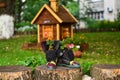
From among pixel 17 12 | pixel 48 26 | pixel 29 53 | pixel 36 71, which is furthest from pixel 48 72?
pixel 17 12

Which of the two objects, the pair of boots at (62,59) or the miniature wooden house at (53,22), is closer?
the pair of boots at (62,59)

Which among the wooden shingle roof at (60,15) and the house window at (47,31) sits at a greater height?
the wooden shingle roof at (60,15)

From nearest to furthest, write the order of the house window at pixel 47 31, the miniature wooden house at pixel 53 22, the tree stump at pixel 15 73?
the tree stump at pixel 15 73 < the miniature wooden house at pixel 53 22 < the house window at pixel 47 31

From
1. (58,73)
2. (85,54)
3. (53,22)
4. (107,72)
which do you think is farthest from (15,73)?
(53,22)

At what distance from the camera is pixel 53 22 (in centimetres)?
1557

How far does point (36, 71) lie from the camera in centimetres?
838

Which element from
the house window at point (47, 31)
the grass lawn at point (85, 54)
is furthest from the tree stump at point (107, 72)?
the house window at point (47, 31)

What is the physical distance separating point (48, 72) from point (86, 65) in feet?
5.37

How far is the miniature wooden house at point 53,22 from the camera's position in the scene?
50.9 ft

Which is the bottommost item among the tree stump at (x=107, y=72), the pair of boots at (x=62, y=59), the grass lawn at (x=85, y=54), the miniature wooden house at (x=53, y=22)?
the grass lawn at (x=85, y=54)

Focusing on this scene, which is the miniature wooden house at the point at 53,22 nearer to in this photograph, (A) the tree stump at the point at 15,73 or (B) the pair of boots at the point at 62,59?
(B) the pair of boots at the point at 62,59

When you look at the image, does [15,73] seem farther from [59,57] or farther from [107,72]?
[107,72]

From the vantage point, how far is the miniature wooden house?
15.5 metres

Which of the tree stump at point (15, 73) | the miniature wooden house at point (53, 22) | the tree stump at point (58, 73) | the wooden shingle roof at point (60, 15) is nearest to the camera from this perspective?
the tree stump at point (15, 73)
